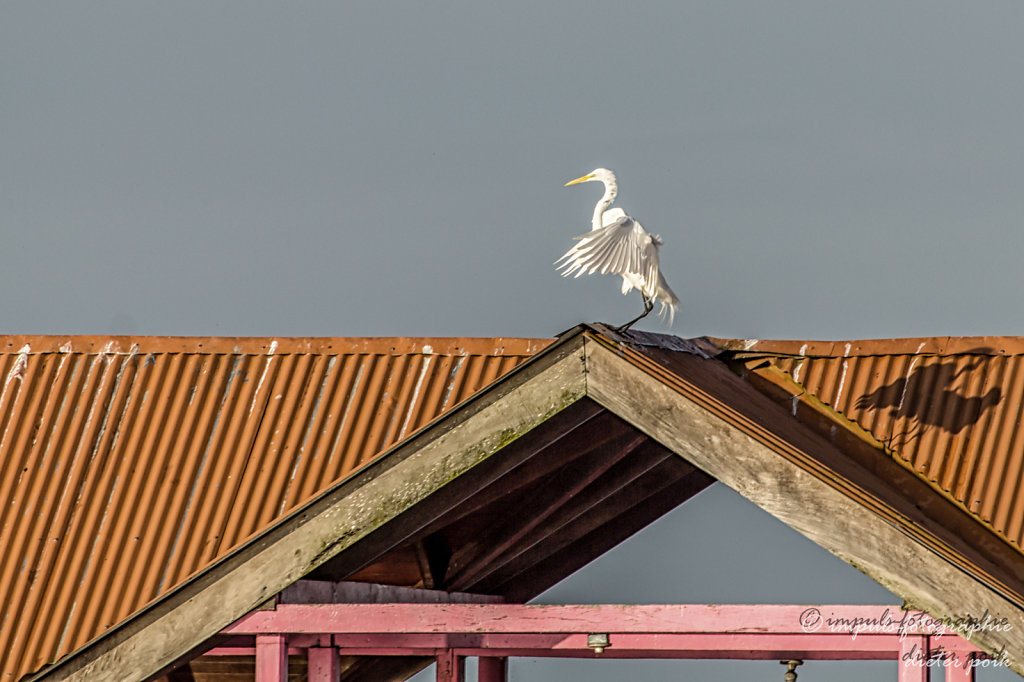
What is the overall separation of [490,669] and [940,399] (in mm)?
4898

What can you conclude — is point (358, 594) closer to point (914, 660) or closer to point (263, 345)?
point (263, 345)

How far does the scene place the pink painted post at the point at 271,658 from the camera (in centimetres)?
1048

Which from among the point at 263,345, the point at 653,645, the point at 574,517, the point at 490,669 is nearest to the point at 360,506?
the point at 653,645

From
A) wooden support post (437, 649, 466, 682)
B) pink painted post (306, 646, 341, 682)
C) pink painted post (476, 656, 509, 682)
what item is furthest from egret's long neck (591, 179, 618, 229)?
pink painted post (476, 656, 509, 682)

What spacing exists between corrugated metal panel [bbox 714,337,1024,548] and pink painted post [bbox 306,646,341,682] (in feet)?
13.9

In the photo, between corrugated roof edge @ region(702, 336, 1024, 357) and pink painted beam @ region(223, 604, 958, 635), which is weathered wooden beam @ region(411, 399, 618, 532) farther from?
corrugated roof edge @ region(702, 336, 1024, 357)

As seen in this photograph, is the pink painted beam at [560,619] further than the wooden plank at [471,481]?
Yes

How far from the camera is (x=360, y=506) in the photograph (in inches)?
356

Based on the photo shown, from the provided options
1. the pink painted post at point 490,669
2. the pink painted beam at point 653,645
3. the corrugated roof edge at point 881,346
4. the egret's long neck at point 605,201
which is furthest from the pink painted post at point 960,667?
the pink painted post at point 490,669

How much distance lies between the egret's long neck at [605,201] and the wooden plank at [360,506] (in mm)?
2912

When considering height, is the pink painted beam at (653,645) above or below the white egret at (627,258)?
below

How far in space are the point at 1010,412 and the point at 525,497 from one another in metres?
4.02

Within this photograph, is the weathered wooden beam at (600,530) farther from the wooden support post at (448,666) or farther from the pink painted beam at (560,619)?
the pink painted beam at (560,619)

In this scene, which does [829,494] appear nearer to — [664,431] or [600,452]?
[664,431]
